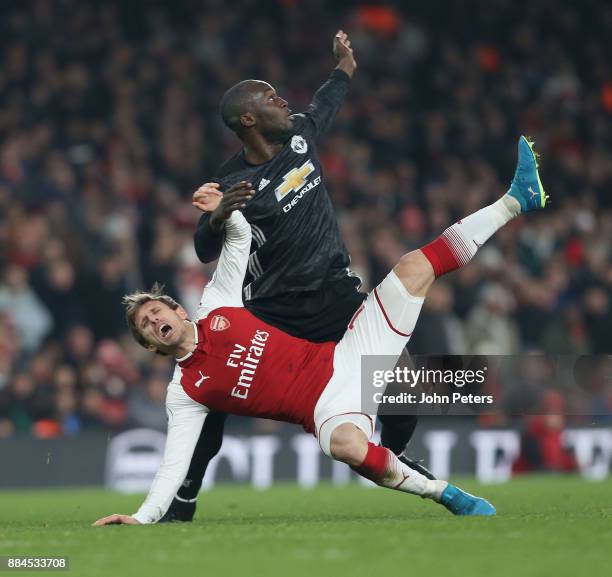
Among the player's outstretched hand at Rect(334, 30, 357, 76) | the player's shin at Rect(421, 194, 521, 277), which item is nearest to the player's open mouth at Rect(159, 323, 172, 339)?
the player's shin at Rect(421, 194, 521, 277)

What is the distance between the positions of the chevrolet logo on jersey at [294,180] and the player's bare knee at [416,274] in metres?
0.84

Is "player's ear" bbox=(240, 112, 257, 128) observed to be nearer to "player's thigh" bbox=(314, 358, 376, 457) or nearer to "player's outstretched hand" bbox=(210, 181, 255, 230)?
"player's outstretched hand" bbox=(210, 181, 255, 230)

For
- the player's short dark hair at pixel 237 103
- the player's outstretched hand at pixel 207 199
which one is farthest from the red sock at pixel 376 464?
the player's short dark hair at pixel 237 103

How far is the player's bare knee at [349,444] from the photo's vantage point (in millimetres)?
6964

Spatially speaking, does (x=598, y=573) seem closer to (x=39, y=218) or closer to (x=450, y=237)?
(x=450, y=237)

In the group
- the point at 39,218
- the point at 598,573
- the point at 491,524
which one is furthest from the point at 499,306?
the point at 598,573

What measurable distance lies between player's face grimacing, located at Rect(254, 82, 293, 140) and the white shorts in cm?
109

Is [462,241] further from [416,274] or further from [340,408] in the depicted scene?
[340,408]

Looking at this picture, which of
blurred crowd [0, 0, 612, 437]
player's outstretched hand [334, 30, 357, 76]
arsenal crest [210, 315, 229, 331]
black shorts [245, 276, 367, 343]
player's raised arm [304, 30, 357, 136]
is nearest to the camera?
arsenal crest [210, 315, 229, 331]

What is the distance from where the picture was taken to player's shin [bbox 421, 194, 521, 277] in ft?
24.2

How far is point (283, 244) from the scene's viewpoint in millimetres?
7762

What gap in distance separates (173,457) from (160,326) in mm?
691

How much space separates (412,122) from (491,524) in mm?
11943

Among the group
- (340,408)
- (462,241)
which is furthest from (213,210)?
(462,241)
